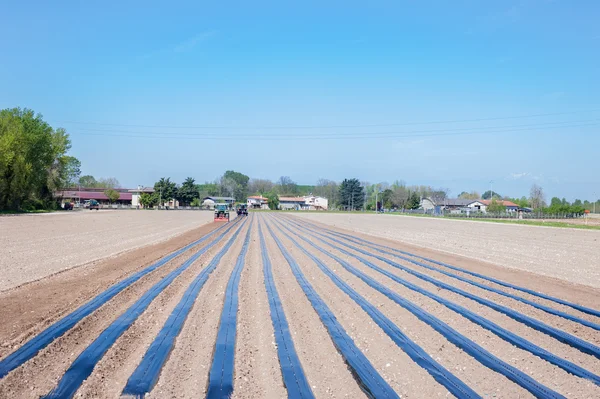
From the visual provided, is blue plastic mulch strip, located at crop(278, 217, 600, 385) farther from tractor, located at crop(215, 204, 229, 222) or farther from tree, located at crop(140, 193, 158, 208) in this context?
tree, located at crop(140, 193, 158, 208)

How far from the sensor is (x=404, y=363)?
612 centimetres

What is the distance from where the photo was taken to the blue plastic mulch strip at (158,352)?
519 centimetres

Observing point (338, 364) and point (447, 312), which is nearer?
point (338, 364)

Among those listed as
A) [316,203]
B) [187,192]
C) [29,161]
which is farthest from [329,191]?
[29,161]

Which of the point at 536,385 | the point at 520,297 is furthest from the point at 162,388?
the point at 520,297

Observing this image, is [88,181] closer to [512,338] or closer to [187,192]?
[187,192]

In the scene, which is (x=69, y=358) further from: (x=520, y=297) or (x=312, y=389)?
(x=520, y=297)

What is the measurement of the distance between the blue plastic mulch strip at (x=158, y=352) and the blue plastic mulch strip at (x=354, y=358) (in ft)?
7.69

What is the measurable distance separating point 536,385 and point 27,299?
30.0 feet

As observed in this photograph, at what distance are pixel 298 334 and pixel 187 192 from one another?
117980 mm

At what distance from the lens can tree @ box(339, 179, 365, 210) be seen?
138 meters

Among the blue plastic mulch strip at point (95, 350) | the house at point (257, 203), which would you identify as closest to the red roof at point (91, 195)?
the house at point (257, 203)

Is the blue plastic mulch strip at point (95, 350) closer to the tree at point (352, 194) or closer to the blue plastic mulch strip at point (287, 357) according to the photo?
the blue plastic mulch strip at point (287, 357)

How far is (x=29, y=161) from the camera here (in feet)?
195
